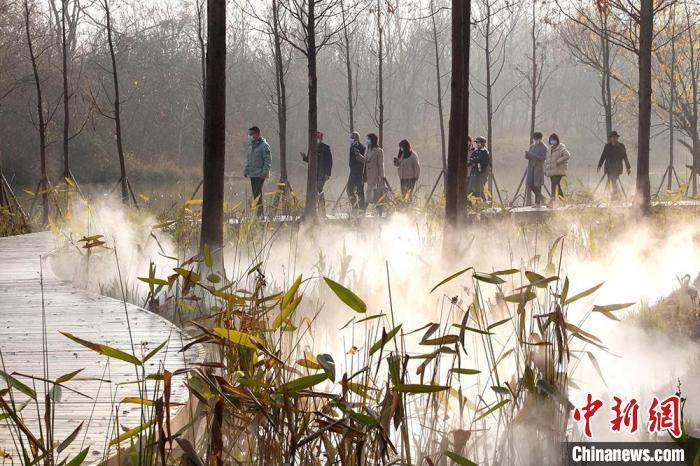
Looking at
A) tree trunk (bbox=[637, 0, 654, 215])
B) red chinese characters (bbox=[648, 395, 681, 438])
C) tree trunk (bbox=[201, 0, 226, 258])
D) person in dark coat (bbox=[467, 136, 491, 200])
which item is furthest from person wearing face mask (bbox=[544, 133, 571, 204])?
red chinese characters (bbox=[648, 395, 681, 438])

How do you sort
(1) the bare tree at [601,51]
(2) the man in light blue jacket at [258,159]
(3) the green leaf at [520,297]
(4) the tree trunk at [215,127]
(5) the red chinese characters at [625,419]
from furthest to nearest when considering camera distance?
(1) the bare tree at [601,51] < (2) the man in light blue jacket at [258,159] < (4) the tree trunk at [215,127] < (5) the red chinese characters at [625,419] < (3) the green leaf at [520,297]

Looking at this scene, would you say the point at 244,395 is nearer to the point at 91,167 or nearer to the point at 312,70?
the point at 312,70

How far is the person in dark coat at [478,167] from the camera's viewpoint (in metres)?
16.3

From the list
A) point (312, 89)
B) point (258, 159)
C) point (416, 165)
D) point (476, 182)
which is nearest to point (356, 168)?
point (416, 165)

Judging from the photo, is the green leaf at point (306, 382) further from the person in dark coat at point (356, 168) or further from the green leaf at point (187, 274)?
the person in dark coat at point (356, 168)

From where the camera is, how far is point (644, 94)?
11883 mm

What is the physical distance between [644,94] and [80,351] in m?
9.52

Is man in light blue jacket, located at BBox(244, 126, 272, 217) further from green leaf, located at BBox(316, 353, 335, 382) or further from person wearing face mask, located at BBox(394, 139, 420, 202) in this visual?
green leaf, located at BBox(316, 353, 335, 382)

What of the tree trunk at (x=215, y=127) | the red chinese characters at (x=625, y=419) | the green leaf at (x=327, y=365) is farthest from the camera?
the tree trunk at (x=215, y=127)

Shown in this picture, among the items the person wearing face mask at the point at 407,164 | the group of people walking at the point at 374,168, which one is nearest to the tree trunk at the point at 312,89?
the group of people walking at the point at 374,168

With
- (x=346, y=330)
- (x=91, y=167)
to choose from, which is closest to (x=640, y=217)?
(x=346, y=330)

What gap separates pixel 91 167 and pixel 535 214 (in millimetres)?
23073

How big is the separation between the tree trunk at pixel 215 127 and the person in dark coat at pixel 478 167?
9.67m

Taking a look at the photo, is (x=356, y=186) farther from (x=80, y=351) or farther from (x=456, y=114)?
(x=80, y=351)
